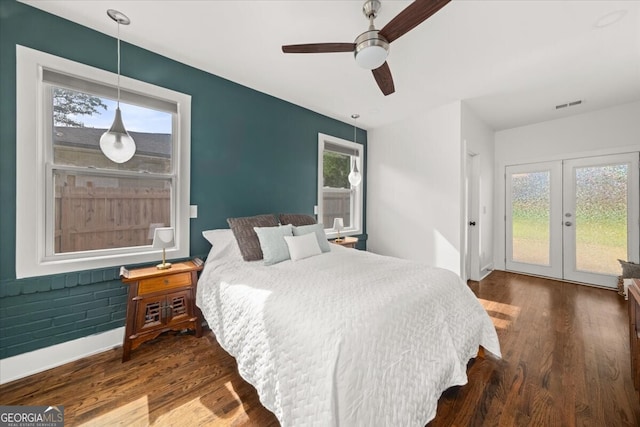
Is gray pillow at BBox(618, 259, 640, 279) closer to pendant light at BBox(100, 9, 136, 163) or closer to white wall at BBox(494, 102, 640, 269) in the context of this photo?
white wall at BBox(494, 102, 640, 269)

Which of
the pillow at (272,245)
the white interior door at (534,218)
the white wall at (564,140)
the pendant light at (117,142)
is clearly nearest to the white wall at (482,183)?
the white wall at (564,140)

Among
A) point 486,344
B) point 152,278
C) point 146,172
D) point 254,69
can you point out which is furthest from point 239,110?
point 486,344

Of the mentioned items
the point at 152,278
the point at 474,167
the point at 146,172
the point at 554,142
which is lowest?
the point at 152,278

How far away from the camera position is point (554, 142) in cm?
418

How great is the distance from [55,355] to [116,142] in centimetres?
175

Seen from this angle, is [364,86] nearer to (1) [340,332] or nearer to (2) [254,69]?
(2) [254,69]

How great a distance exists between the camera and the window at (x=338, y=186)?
396cm

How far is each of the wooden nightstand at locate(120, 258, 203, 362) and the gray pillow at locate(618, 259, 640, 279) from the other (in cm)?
540

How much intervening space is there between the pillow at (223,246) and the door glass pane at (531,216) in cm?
505

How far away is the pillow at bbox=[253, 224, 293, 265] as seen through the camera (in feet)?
7.49

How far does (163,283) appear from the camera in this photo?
211 cm

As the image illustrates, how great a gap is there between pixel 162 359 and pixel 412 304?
2.02m

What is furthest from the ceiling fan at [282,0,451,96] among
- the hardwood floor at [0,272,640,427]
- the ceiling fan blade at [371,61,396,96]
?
the hardwood floor at [0,272,640,427]

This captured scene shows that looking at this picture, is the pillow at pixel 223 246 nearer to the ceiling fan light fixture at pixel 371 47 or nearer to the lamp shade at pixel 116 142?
the lamp shade at pixel 116 142
